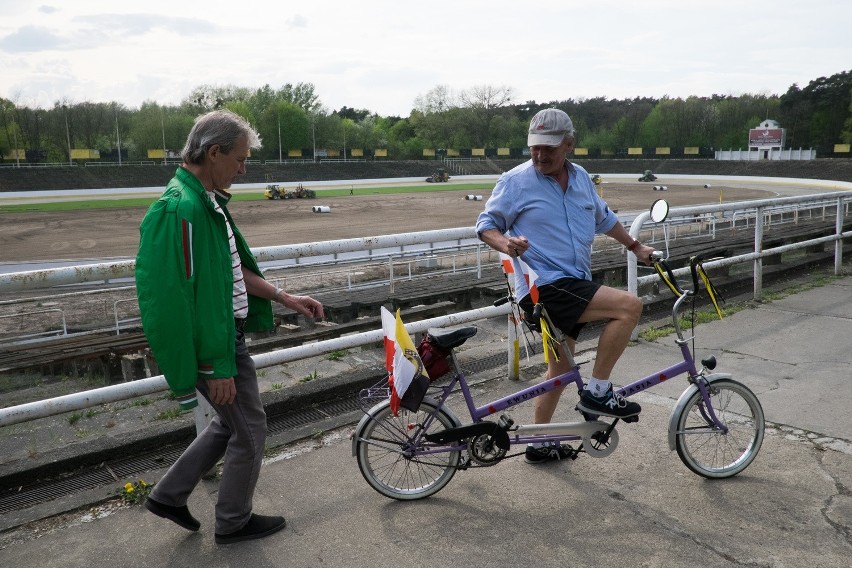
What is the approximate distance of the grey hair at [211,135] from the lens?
302cm

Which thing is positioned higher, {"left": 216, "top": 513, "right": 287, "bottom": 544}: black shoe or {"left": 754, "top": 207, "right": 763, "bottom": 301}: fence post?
{"left": 754, "top": 207, "right": 763, "bottom": 301}: fence post

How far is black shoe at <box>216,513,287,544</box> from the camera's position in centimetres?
332

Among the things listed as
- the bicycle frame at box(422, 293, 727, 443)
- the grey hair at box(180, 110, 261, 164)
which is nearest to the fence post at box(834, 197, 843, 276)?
the bicycle frame at box(422, 293, 727, 443)

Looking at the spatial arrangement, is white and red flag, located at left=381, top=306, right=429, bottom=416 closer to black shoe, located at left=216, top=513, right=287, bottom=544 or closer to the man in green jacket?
the man in green jacket

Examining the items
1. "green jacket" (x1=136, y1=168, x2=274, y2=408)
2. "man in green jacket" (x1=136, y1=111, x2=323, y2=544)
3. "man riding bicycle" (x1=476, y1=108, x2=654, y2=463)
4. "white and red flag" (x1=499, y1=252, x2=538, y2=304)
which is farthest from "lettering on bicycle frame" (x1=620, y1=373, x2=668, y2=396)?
"green jacket" (x1=136, y1=168, x2=274, y2=408)

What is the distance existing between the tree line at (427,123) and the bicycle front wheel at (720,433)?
85.6 m

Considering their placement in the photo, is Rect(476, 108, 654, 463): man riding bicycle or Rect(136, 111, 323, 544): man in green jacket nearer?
Rect(136, 111, 323, 544): man in green jacket

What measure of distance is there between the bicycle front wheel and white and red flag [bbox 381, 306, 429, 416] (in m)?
1.50

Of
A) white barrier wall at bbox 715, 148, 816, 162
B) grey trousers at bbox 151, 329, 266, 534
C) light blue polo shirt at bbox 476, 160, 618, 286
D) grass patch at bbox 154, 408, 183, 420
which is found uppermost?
white barrier wall at bbox 715, 148, 816, 162

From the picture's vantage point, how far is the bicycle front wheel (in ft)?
13.0

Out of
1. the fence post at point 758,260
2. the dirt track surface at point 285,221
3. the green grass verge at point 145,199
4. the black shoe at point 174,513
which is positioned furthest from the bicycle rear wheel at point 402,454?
the green grass verge at point 145,199

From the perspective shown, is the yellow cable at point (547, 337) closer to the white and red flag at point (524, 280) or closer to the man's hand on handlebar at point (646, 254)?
the white and red flag at point (524, 280)

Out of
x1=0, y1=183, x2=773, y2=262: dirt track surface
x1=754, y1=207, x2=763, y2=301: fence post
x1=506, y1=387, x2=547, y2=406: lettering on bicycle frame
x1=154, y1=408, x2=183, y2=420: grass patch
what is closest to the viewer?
x1=506, y1=387, x2=547, y2=406: lettering on bicycle frame

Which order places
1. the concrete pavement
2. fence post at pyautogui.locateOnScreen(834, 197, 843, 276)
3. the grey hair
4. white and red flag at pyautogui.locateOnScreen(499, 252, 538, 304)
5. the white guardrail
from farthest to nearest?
fence post at pyautogui.locateOnScreen(834, 197, 843, 276), white and red flag at pyautogui.locateOnScreen(499, 252, 538, 304), the white guardrail, the concrete pavement, the grey hair
